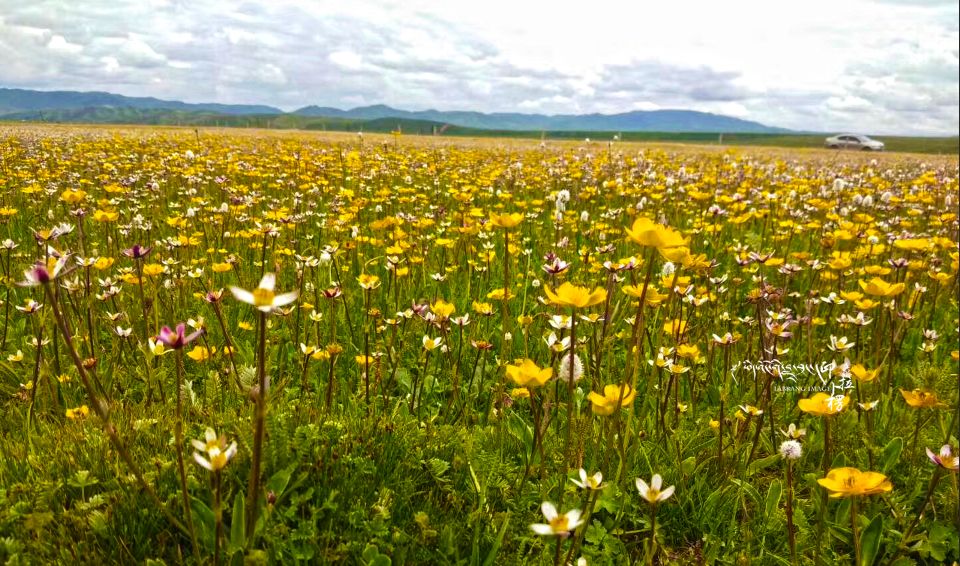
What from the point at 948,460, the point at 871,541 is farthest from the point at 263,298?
the point at 871,541

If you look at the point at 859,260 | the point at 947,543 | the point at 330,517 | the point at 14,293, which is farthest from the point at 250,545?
the point at 859,260

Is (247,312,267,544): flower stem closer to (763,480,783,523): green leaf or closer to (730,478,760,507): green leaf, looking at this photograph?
(730,478,760,507): green leaf

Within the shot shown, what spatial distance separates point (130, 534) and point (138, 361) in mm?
1500

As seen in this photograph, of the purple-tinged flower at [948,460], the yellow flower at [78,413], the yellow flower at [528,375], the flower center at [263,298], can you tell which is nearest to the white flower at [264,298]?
the flower center at [263,298]

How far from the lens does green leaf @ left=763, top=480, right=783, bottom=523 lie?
7.56 feet

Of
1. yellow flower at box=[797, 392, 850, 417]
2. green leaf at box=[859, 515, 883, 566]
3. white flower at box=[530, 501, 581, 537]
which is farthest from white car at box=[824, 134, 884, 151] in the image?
white flower at box=[530, 501, 581, 537]

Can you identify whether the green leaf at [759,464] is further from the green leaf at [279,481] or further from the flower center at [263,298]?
the flower center at [263,298]

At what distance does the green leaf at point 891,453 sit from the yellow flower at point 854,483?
1148mm

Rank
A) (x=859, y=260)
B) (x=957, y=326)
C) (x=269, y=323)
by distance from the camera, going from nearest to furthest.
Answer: (x=269, y=323)
(x=957, y=326)
(x=859, y=260)

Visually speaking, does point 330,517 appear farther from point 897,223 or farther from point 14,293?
point 897,223

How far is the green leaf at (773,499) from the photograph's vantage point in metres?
2.30

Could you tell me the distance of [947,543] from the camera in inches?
87.7

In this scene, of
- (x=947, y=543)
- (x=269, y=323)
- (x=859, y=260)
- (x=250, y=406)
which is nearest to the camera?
(x=947, y=543)

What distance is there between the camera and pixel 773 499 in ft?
7.61
